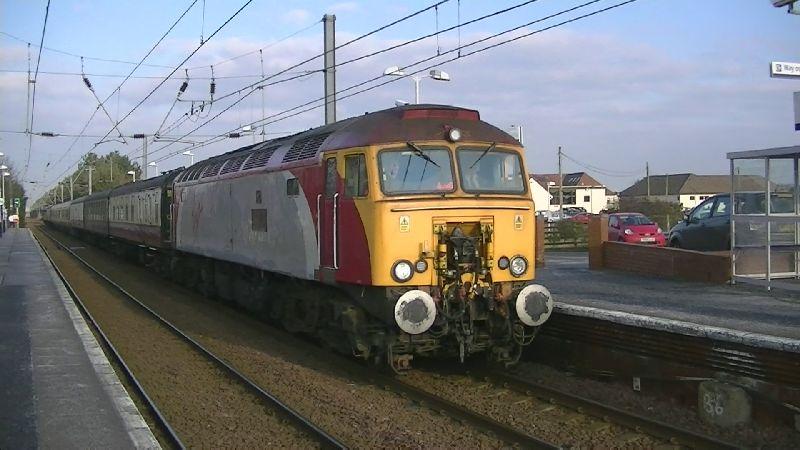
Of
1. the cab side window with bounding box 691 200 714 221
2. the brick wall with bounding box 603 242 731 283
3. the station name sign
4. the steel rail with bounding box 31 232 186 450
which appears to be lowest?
the steel rail with bounding box 31 232 186 450

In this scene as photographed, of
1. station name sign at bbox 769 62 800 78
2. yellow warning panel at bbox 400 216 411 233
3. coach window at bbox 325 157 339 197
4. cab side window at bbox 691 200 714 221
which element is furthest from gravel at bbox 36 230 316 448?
cab side window at bbox 691 200 714 221

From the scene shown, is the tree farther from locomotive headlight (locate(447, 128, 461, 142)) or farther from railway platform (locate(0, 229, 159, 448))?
locomotive headlight (locate(447, 128, 461, 142))

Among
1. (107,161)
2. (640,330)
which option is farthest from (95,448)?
(107,161)

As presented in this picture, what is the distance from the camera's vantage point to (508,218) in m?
9.18

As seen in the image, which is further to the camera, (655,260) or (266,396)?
(655,260)

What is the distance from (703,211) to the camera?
1789 centimetres

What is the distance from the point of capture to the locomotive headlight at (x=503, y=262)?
901 cm

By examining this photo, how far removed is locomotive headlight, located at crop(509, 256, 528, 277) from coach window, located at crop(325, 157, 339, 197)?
2389 mm

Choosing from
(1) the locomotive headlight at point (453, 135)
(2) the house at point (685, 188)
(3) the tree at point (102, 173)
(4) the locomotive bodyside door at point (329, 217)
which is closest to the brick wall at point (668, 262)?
(1) the locomotive headlight at point (453, 135)

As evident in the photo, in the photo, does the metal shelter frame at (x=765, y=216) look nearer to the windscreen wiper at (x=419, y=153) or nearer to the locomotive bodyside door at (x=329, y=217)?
the windscreen wiper at (x=419, y=153)

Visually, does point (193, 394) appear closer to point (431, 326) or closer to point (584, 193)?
point (431, 326)

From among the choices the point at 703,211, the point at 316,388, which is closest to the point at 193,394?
the point at 316,388

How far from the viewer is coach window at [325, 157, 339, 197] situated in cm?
952

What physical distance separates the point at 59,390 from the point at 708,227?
563 inches
